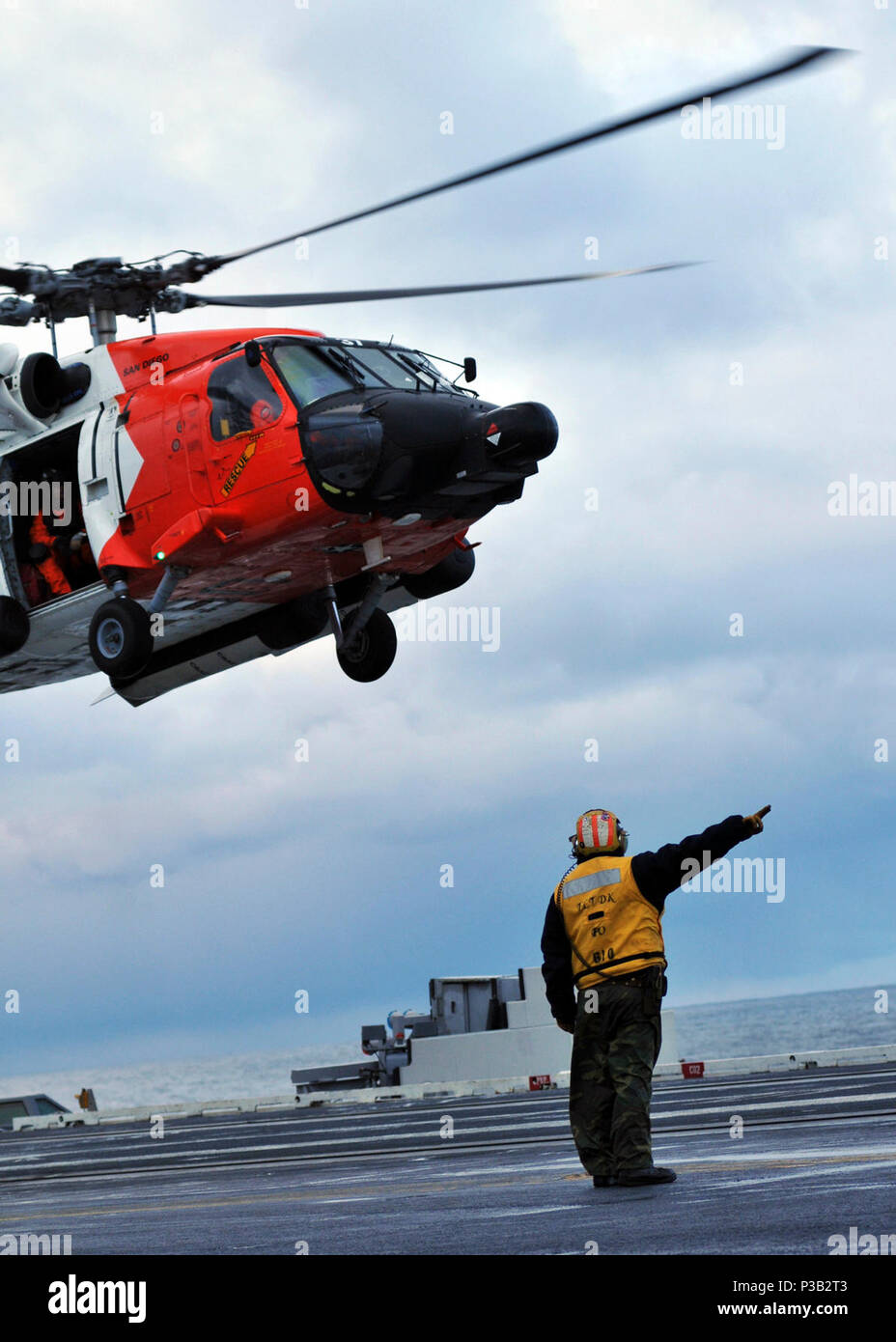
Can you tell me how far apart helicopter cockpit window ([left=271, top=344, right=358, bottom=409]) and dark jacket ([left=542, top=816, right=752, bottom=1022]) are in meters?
7.91

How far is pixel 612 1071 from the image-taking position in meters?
9.23

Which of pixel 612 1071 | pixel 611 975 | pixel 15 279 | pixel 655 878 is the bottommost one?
pixel 612 1071

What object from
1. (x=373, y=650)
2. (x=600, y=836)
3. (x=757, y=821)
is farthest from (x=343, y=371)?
(x=757, y=821)

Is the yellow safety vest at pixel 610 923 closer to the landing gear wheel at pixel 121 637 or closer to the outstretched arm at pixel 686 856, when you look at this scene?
the outstretched arm at pixel 686 856

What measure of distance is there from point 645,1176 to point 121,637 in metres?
9.92

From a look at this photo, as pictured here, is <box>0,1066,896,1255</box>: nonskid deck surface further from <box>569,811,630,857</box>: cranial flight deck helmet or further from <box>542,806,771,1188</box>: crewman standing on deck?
<box>569,811,630,857</box>: cranial flight deck helmet

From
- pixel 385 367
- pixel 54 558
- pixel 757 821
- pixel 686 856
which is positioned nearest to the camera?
pixel 757 821

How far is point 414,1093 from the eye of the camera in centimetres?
2950

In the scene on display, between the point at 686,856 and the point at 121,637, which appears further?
the point at 121,637

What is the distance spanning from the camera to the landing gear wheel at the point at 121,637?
17125 millimetres

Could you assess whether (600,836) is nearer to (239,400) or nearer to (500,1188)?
(500,1188)

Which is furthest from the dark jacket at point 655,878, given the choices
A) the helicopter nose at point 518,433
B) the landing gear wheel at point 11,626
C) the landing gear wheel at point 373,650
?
the landing gear wheel at point 11,626

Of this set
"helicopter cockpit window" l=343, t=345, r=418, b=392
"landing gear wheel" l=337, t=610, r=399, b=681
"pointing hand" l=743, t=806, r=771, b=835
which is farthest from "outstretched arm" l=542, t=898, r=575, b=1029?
"landing gear wheel" l=337, t=610, r=399, b=681

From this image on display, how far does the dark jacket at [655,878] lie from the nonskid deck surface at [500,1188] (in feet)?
3.48
